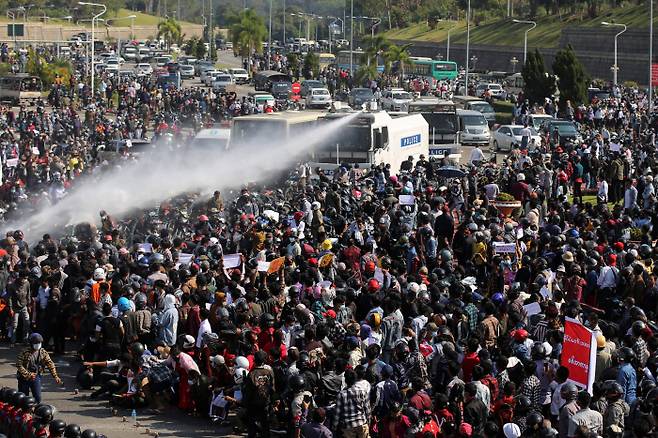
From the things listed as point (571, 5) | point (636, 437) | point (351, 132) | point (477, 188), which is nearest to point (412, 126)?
point (351, 132)

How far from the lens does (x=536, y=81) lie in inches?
2388

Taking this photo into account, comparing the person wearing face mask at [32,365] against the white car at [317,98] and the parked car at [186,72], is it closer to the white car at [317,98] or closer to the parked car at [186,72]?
the white car at [317,98]

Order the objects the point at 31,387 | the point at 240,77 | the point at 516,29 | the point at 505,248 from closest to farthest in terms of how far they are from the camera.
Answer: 1. the point at 31,387
2. the point at 505,248
3. the point at 240,77
4. the point at 516,29

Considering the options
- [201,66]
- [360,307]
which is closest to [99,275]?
[360,307]

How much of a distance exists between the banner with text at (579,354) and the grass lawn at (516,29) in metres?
68.6

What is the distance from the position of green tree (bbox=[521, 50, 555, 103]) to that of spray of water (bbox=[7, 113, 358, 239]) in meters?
23.8

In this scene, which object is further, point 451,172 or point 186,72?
point 186,72

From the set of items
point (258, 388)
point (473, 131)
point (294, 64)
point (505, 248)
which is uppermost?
point (294, 64)

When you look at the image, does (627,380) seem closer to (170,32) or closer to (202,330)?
(202,330)

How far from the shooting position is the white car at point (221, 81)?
264 ft

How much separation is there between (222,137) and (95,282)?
62.7ft

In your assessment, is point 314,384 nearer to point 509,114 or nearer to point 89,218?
point 89,218

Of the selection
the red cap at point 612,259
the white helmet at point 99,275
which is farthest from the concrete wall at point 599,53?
the white helmet at point 99,275

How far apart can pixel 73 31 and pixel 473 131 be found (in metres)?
91.1
